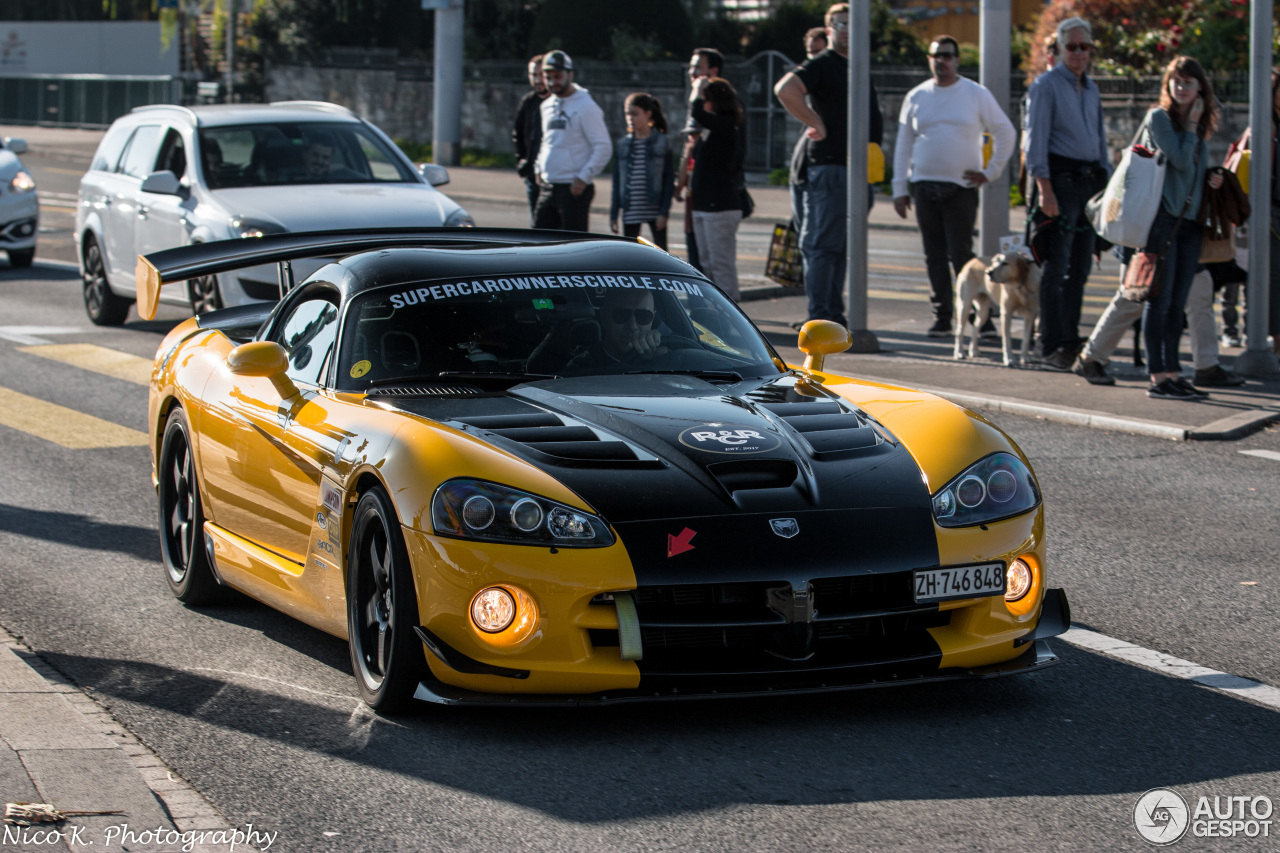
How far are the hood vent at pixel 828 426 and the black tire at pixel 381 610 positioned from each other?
48.7 inches

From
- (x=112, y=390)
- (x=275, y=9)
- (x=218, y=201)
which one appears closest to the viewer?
(x=112, y=390)

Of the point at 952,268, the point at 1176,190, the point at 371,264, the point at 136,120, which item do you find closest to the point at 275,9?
the point at 136,120

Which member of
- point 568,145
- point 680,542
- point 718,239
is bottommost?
point 680,542

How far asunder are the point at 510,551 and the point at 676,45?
39.0 meters

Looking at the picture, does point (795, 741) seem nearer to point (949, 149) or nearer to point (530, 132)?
point (949, 149)

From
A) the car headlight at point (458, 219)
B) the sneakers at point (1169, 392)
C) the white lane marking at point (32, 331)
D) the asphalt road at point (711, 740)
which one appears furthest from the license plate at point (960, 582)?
the white lane marking at point (32, 331)

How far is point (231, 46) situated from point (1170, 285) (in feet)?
137

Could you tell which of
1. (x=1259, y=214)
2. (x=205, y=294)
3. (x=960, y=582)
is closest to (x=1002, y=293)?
(x=1259, y=214)

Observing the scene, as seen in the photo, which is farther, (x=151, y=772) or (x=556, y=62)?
(x=556, y=62)

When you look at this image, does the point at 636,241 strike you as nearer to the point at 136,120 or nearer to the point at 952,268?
the point at 952,268

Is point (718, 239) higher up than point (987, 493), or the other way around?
point (718, 239)

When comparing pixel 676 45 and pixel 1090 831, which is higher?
pixel 676 45

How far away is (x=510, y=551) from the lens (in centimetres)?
454

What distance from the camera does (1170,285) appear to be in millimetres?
10414
